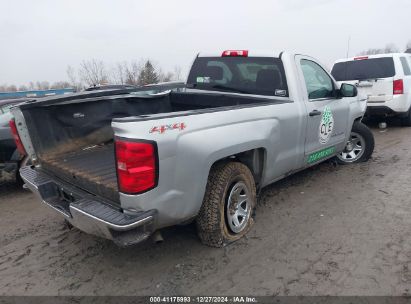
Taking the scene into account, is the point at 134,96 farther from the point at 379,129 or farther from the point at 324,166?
the point at 379,129

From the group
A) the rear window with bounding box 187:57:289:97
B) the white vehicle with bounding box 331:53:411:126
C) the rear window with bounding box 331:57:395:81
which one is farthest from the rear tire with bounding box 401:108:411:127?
the rear window with bounding box 187:57:289:97

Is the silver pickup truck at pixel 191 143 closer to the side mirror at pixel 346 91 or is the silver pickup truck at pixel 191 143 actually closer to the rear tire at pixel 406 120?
the side mirror at pixel 346 91

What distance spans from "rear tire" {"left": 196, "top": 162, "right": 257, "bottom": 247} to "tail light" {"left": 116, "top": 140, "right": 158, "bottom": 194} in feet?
2.54

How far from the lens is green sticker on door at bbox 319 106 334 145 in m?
4.57

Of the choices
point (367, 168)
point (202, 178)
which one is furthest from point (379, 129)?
point (202, 178)

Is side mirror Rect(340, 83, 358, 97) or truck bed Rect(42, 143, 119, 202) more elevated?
side mirror Rect(340, 83, 358, 97)

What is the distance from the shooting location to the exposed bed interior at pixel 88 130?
337 cm

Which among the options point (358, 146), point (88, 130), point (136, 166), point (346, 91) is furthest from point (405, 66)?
point (136, 166)

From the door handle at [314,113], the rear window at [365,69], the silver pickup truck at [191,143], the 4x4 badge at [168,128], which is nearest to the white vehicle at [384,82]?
the rear window at [365,69]

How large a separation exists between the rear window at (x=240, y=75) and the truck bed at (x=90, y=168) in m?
1.62

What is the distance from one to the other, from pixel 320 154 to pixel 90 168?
2.94 metres

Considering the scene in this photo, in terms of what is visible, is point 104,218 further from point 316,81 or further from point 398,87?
point 398,87

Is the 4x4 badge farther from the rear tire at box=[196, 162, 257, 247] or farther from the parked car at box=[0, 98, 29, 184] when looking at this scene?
the parked car at box=[0, 98, 29, 184]

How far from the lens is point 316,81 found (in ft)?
15.1
